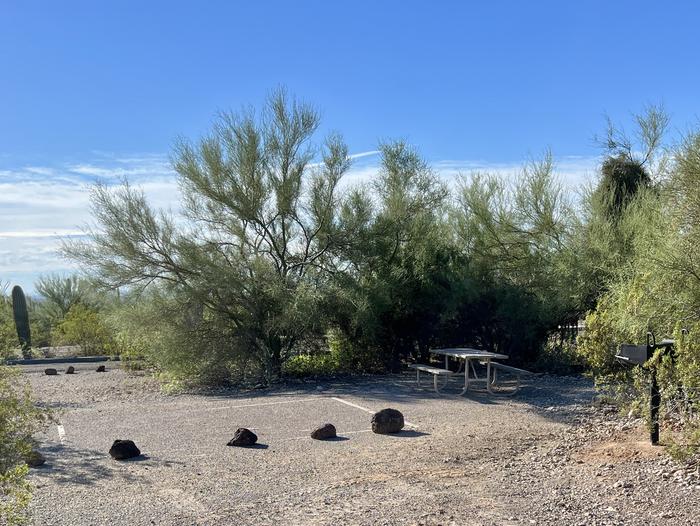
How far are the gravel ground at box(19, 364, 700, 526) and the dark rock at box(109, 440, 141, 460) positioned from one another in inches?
3.8

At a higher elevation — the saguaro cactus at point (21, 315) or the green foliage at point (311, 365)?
the saguaro cactus at point (21, 315)

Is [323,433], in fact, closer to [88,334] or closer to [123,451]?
[123,451]

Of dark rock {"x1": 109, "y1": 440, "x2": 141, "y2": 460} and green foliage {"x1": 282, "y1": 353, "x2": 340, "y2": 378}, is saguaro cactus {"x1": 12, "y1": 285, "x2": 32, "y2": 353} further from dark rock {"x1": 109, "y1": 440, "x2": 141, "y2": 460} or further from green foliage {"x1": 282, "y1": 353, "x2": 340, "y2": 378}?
dark rock {"x1": 109, "y1": 440, "x2": 141, "y2": 460}

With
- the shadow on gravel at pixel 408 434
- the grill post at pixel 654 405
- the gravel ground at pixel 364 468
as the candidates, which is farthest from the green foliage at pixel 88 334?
the grill post at pixel 654 405

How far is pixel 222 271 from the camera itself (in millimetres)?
13750

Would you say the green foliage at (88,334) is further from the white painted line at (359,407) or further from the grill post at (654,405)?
the grill post at (654,405)

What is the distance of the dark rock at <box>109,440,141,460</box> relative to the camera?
7566 mm

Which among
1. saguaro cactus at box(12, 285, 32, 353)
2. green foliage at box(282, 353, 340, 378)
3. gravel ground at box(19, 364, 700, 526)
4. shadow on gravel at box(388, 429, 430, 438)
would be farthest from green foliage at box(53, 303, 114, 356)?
shadow on gravel at box(388, 429, 430, 438)

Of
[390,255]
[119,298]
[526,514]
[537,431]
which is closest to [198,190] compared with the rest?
[119,298]

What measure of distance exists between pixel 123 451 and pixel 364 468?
260cm

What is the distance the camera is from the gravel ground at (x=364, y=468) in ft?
17.8

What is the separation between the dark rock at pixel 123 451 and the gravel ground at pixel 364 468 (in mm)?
96

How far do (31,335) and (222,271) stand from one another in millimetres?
13549

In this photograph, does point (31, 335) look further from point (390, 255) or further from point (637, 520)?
point (637, 520)
